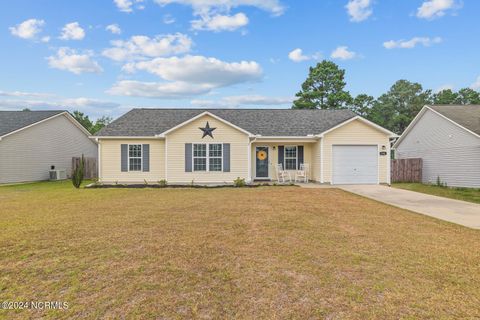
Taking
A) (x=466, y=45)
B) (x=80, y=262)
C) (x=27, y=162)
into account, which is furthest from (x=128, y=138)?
(x=466, y=45)

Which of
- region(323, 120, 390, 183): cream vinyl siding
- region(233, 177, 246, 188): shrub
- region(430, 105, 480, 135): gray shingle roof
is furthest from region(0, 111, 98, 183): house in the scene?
region(430, 105, 480, 135): gray shingle roof

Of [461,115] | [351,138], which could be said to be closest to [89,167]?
[351,138]

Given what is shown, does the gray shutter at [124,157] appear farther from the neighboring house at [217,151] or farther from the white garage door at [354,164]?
the white garage door at [354,164]

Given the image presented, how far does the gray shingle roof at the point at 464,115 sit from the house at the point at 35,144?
89.4 feet

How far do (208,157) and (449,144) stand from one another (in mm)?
14894

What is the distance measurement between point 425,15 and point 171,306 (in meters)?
20.7

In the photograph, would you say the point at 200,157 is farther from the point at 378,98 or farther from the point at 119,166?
the point at 378,98

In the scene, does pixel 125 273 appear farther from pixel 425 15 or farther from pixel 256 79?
pixel 256 79

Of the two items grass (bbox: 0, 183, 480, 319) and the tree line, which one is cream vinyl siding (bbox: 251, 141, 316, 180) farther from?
the tree line

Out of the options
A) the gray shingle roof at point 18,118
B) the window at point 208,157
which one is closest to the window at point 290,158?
the window at point 208,157

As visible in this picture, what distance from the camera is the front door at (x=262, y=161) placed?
680 inches

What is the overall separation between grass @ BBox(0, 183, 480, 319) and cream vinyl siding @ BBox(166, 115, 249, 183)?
8136mm

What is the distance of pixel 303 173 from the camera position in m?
17.0

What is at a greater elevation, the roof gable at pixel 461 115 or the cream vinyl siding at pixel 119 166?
the roof gable at pixel 461 115
